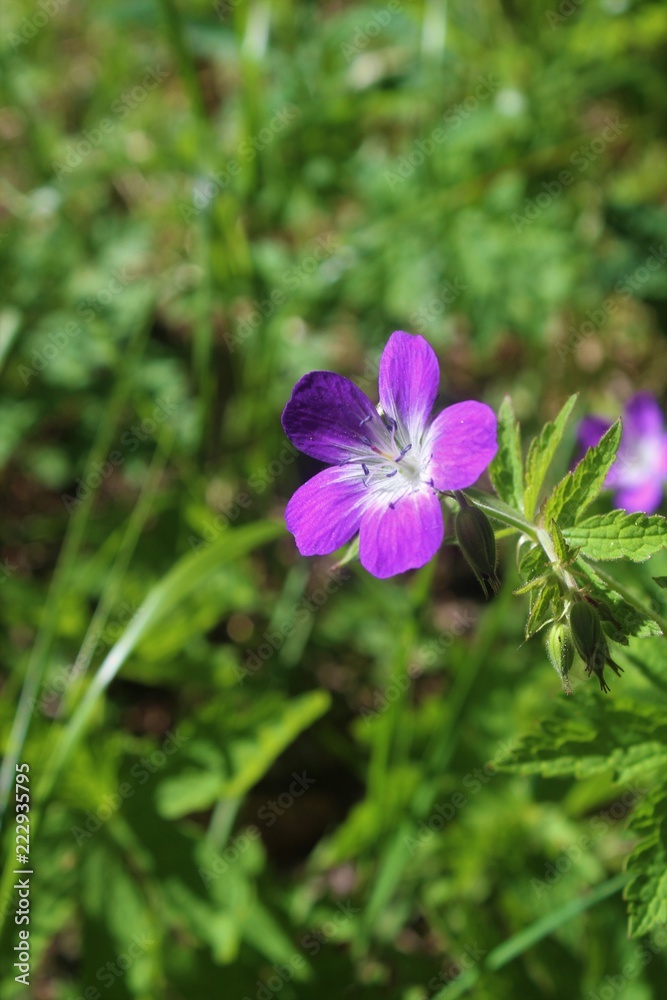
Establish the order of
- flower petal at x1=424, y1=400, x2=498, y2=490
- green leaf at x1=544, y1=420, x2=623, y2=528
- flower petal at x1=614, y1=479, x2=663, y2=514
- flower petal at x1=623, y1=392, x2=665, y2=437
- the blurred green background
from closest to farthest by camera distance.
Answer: flower petal at x1=424, y1=400, x2=498, y2=490 → green leaf at x1=544, y1=420, x2=623, y2=528 → the blurred green background → flower petal at x1=614, y1=479, x2=663, y2=514 → flower petal at x1=623, y1=392, x2=665, y2=437

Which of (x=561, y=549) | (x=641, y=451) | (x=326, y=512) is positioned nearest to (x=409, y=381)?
(x=326, y=512)

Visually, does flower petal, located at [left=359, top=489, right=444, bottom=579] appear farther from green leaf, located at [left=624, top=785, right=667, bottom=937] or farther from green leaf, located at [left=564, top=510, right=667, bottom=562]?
green leaf, located at [left=624, top=785, right=667, bottom=937]

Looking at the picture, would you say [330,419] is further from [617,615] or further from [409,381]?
[617,615]

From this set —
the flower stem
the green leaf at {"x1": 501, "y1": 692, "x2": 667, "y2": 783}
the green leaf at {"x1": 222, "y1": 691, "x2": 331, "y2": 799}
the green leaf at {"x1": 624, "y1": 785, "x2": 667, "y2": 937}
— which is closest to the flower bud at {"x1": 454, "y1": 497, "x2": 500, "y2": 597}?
the flower stem

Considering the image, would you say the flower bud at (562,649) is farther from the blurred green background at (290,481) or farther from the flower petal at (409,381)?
A: the blurred green background at (290,481)

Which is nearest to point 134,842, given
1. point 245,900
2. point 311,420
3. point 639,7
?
point 245,900
